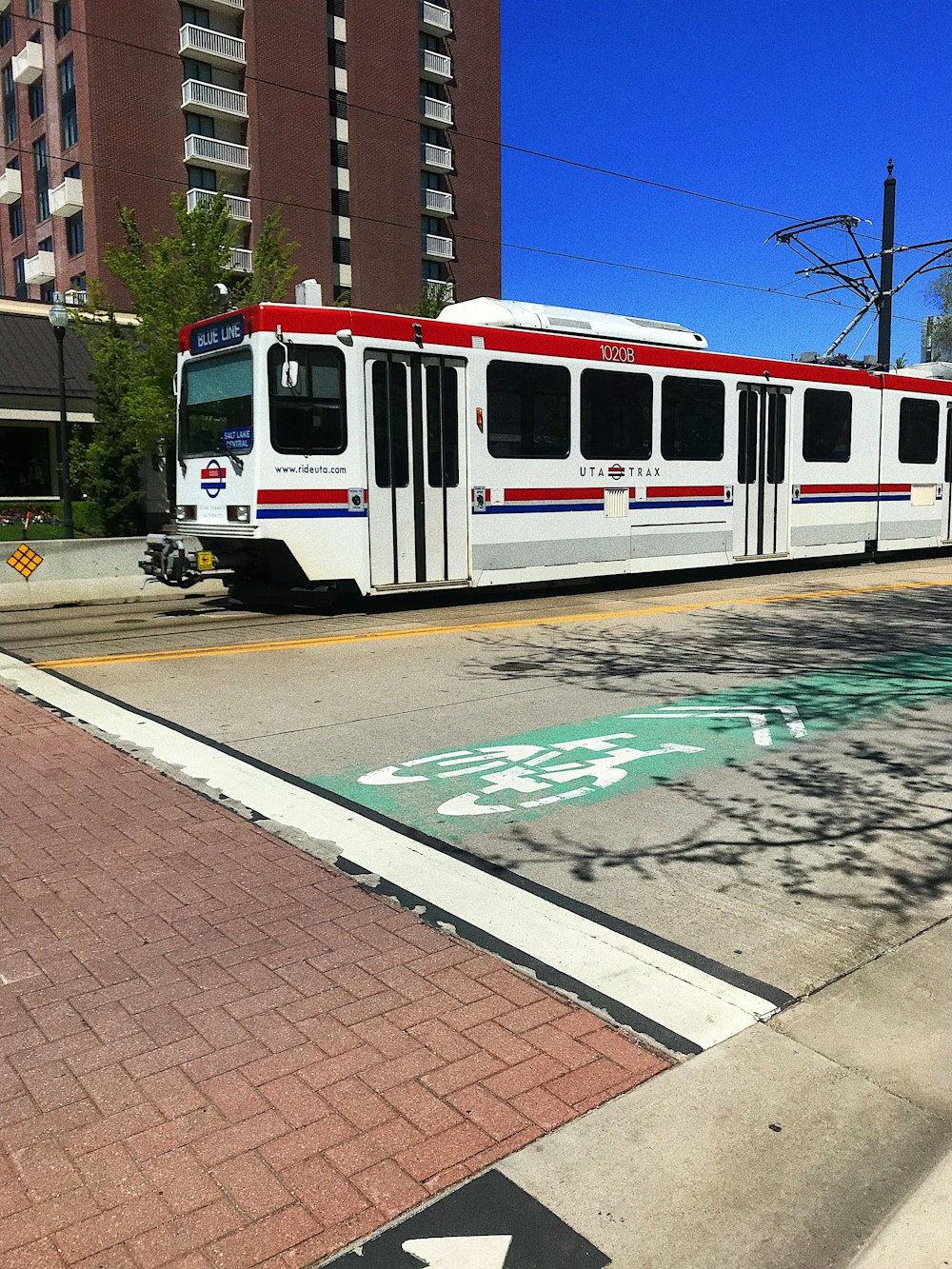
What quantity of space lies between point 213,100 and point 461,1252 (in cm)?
5062

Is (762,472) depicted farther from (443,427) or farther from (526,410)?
(443,427)

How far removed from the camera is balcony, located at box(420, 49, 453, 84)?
53594 millimetres

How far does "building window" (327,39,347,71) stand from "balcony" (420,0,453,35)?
5.30 m

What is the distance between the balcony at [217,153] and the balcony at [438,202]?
10.3 metres

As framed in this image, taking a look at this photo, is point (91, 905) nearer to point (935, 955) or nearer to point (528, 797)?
point (528, 797)

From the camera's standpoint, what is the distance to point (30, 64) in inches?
1850

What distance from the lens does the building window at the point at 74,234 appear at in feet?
149

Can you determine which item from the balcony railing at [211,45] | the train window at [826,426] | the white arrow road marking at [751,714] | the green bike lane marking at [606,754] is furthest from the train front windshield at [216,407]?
the balcony railing at [211,45]

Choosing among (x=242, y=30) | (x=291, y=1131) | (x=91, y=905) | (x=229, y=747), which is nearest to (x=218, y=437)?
(x=229, y=747)

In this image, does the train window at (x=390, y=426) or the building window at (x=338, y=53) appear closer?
the train window at (x=390, y=426)

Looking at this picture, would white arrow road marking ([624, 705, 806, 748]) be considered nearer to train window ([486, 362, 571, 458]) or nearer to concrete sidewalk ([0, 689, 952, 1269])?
concrete sidewalk ([0, 689, 952, 1269])

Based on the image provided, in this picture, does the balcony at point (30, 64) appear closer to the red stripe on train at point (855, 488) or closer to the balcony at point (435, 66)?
the balcony at point (435, 66)

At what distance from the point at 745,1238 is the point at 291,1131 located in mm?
1152

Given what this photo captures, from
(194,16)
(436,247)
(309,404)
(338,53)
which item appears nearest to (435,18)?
(338,53)
